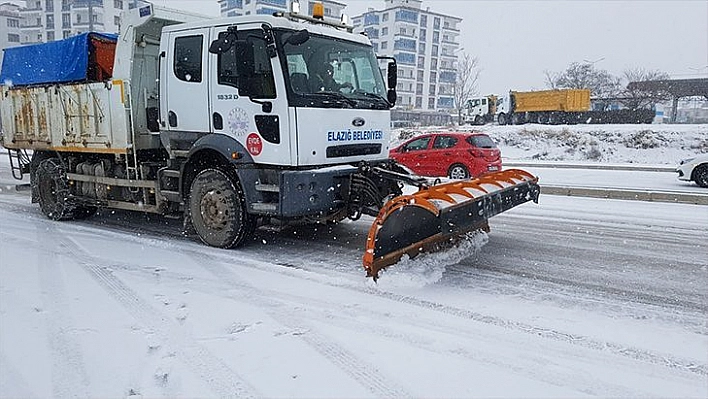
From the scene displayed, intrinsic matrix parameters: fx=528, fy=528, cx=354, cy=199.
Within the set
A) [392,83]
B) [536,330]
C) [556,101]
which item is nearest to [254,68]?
[392,83]

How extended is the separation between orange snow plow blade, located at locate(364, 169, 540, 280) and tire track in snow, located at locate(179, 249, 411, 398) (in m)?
1.01

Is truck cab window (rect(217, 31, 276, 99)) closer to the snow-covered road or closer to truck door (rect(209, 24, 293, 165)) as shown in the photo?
truck door (rect(209, 24, 293, 165))

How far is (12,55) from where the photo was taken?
9141 mm

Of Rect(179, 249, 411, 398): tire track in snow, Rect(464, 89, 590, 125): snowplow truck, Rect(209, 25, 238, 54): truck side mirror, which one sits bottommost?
Rect(179, 249, 411, 398): tire track in snow

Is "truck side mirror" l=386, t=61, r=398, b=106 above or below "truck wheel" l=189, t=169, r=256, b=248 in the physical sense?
above

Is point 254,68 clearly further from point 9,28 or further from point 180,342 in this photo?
point 9,28

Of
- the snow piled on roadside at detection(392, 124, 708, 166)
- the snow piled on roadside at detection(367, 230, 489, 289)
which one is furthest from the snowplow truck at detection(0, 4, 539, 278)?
the snow piled on roadside at detection(392, 124, 708, 166)

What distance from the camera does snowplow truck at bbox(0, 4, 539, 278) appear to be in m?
5.83

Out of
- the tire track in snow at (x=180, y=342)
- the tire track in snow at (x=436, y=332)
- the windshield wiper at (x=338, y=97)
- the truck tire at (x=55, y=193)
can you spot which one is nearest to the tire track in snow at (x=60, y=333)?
the tire track in snow at (x=180, y=342)

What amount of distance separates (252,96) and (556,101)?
38.1 meters

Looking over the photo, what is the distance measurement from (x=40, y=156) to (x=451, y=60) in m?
93.1

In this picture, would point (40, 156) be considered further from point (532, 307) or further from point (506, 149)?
point (506, 149)

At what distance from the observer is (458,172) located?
591 inches

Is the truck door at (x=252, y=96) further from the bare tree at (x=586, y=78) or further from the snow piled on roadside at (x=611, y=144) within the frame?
the bare tree at (x=586, y=78)
